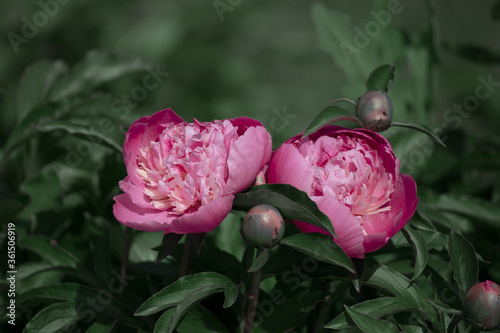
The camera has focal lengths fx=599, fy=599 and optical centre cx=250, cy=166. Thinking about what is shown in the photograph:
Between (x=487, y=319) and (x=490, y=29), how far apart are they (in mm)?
2419

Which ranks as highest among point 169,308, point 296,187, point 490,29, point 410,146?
point 296,187

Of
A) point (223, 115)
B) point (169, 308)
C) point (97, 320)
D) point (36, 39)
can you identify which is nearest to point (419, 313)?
point (169, 308)

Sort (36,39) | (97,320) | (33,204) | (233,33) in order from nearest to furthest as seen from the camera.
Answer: (97,320) < (33,204) < (36,39) < (233,33)

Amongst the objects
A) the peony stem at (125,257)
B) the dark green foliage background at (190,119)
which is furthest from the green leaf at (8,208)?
the peony stem at (125,257)

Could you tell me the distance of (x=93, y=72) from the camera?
4.29 ft

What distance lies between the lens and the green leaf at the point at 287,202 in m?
0.68

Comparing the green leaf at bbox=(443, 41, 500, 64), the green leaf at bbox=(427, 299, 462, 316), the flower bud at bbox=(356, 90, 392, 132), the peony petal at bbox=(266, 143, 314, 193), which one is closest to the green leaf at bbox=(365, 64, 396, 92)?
the flower bud at bbox=(356, 90, 392, 132)

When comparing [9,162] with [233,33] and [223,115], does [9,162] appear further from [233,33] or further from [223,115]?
[233,33]

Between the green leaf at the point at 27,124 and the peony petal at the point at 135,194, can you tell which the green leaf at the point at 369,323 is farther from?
the green leaf at the point at 27,124

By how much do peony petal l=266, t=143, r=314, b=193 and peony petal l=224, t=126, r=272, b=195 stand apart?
0.02m

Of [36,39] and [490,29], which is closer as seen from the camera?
[36,39]

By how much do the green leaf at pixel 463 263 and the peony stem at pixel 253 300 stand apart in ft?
0.82

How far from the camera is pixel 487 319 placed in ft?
2.32

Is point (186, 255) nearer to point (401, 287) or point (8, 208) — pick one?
point (401, 287)
